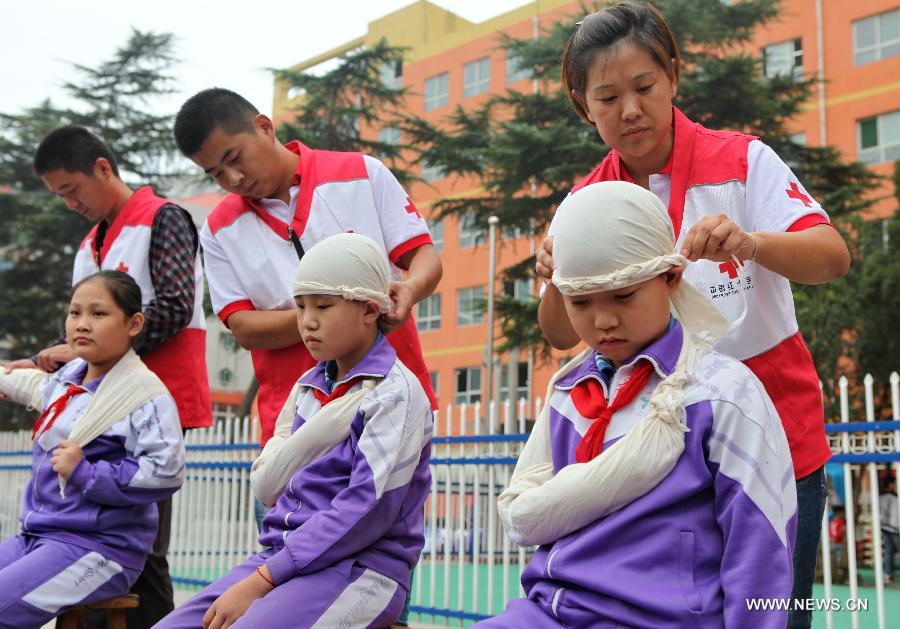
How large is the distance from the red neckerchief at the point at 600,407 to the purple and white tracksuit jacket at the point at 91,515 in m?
2.10

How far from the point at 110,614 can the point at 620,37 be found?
112 inches

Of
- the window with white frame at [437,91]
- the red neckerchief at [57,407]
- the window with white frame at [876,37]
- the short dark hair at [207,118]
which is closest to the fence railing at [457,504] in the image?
the short dark hair at [207,118]

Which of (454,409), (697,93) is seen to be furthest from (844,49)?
(454,409)

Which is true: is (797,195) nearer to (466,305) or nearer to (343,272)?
(343,272)

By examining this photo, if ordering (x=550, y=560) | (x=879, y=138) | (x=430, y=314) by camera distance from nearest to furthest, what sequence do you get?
(x=550, y=560), (x=879, y=138), (x=430, y=314)

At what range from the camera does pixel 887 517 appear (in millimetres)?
12008

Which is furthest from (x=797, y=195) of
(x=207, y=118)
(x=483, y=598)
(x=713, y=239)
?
(x=483, y=598)

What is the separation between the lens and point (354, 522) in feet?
8.59

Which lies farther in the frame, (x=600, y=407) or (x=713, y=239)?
(x=600, y=407)

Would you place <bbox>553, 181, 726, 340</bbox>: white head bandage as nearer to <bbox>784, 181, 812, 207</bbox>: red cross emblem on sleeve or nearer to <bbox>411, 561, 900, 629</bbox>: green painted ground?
<bbox>784, 181, 812, 207</bbox>: red cross emblem on sleeve

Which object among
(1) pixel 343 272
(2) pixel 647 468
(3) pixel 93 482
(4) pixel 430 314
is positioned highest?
(4) pixel 430 314

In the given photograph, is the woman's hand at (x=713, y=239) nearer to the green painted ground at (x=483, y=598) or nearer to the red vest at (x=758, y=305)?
the red vest at (x=758, y=305)

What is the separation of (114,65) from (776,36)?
19185 mm

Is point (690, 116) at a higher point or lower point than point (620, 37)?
higher
